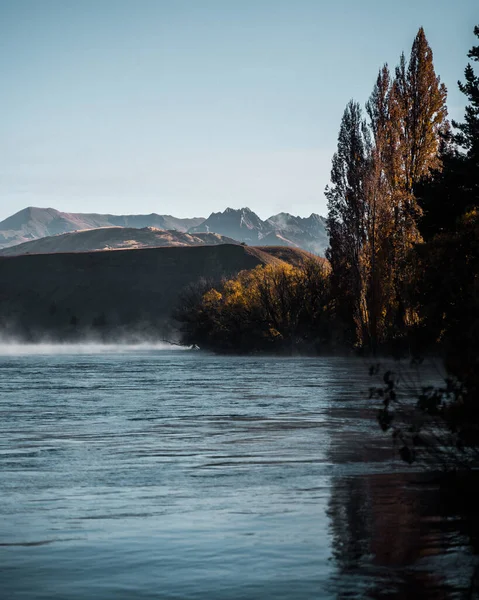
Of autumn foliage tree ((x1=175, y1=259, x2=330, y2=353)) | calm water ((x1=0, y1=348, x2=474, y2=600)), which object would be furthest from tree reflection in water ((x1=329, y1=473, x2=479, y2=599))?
autumn foliage tree ((x1=175, y1=259, x2=330, y2=353))

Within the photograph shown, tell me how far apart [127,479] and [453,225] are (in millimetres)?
25448

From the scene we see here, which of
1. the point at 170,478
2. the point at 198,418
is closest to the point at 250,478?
the point at 170,478

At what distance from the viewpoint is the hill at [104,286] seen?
6107 inches

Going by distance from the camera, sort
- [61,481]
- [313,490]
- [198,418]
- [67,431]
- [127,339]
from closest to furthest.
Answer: [313,490] → [61,481] → [67,431] → [198,418] → [127,339]

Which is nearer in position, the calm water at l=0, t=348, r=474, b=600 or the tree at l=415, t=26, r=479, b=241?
the calm water at l=0, t=348, r=474, b=600

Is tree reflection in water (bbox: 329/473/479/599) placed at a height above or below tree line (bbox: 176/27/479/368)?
below

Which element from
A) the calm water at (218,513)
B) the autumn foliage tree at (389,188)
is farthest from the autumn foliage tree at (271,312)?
the calm water at (218,513)

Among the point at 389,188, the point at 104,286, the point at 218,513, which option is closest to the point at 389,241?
the point at 389,188

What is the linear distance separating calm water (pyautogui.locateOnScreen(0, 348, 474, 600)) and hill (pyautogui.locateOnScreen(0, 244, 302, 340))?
123 meters

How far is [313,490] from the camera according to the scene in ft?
43.0

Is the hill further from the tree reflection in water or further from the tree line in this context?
the tree reflection in water

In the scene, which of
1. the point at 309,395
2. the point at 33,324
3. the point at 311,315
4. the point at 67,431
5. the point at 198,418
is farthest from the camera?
the point at 33,324

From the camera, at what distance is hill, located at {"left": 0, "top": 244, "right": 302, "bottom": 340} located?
155125 millimetres

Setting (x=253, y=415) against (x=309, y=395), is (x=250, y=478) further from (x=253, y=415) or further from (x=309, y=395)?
(x=309, y=395)
